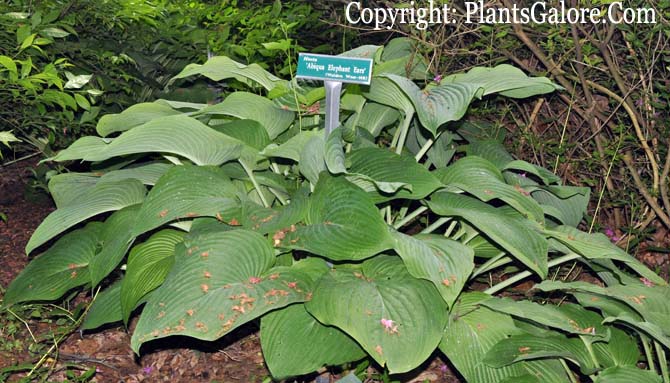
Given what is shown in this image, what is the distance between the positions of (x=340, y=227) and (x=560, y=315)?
77 cm

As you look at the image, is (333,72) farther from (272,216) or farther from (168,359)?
(168,359)

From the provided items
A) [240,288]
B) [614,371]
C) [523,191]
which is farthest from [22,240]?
[614,371]

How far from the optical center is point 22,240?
3861 mm

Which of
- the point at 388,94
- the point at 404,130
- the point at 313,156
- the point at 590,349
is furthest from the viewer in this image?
the point at 404,130

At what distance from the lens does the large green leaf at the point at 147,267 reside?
2.53m

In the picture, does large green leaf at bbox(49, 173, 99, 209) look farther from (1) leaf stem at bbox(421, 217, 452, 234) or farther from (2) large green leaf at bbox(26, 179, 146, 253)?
(1) leaf stem at bbox(421, 217, 452, 234)

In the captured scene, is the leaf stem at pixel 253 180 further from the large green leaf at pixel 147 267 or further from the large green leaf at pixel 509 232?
the large green leaf at pixel 509 232

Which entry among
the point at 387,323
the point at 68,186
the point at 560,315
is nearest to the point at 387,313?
the point at 387,323

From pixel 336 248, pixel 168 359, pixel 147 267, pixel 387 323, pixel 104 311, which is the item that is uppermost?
pixel 336 248

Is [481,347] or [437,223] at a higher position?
[437,223]

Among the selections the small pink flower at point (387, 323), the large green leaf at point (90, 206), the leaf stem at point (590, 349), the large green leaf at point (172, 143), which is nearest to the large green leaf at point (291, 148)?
the large green leaf at point (172, 143)

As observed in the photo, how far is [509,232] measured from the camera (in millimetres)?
2465

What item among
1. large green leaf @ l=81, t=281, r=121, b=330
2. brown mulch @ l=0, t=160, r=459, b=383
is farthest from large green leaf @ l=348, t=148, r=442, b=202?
large green leaf @ l=81, t=281, r=121, b=330

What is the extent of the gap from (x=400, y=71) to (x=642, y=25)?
3.07ft
